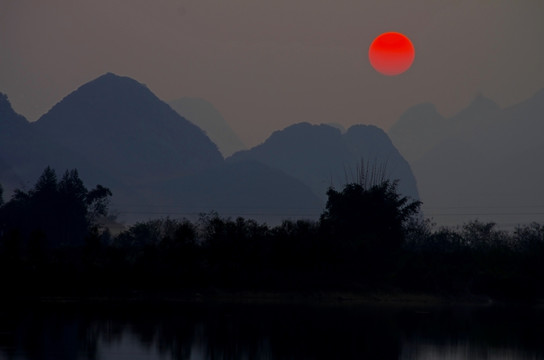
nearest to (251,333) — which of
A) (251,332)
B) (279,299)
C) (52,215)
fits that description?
(251,332)

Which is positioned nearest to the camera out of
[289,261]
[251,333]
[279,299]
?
[251,333]

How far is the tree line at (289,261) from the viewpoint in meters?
73.8

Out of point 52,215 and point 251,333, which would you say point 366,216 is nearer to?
point 52,215

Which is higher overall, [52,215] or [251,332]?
[52,215]

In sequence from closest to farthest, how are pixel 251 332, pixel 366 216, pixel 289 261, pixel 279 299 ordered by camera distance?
1. pixel 251 332
2. pixel 279 299
3. pixel 289 261
4. pixel 366 216

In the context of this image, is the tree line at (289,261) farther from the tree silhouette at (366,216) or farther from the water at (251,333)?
the water at (251,333)

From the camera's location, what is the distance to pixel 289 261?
80.0 m

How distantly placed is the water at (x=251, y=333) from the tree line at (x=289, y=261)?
8.60m

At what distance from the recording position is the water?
3972cm

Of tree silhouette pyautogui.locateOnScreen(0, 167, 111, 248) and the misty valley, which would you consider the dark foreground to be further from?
tree silhouette pyautogui.locateOnScreen(0, 167, 111, 248)

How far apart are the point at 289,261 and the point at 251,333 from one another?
32832mm

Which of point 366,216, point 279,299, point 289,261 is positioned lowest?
point 279,299

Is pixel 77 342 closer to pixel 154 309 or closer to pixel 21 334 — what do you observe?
pixel 21 334

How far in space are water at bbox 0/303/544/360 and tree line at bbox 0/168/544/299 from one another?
8.60m
